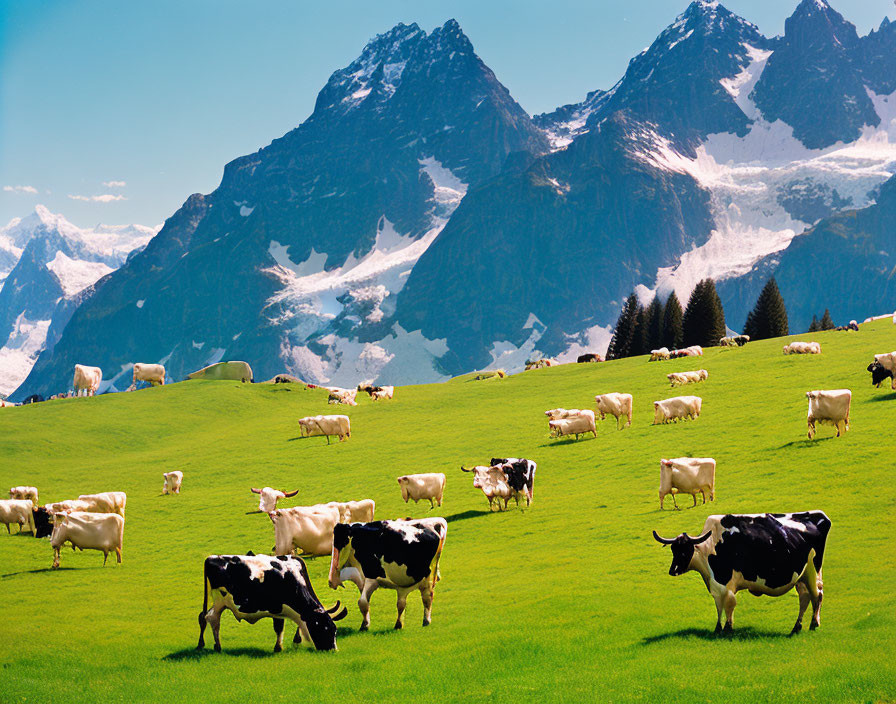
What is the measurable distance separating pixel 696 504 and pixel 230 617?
1614cm

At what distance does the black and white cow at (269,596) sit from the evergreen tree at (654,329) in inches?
3718

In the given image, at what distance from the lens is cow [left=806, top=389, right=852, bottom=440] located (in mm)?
35375

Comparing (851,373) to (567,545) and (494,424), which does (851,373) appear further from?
(567,545)

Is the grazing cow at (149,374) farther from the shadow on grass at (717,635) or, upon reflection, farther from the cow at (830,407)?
the shadow on grass at (717,635)

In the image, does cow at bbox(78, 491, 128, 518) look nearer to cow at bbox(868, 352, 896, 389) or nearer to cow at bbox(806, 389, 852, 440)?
cow at bbox(806, 389, 852, 440)

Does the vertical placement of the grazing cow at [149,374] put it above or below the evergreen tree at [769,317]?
below

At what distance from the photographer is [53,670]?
1620cm

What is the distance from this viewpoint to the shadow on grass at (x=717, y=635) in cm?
1620

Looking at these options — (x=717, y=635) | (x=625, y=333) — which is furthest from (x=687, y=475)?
(x=625, y=333)

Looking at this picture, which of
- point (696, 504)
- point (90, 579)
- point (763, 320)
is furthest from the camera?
point (763, 320)

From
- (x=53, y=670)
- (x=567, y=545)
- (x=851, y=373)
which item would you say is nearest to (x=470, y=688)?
(x=53, y=670)

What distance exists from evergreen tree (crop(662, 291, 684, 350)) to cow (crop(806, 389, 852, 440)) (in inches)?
2680

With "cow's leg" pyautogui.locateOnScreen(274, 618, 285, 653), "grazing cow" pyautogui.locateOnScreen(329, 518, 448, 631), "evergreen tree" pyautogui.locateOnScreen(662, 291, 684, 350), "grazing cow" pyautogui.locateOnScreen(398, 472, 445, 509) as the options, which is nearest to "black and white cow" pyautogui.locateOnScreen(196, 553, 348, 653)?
"cow's leg" pyautogui.locateOnScreen(274, 618, 285, 653)

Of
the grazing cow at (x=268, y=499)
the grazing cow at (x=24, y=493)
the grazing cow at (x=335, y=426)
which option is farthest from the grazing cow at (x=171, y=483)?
the grazing cow at (x=335, y=426)
